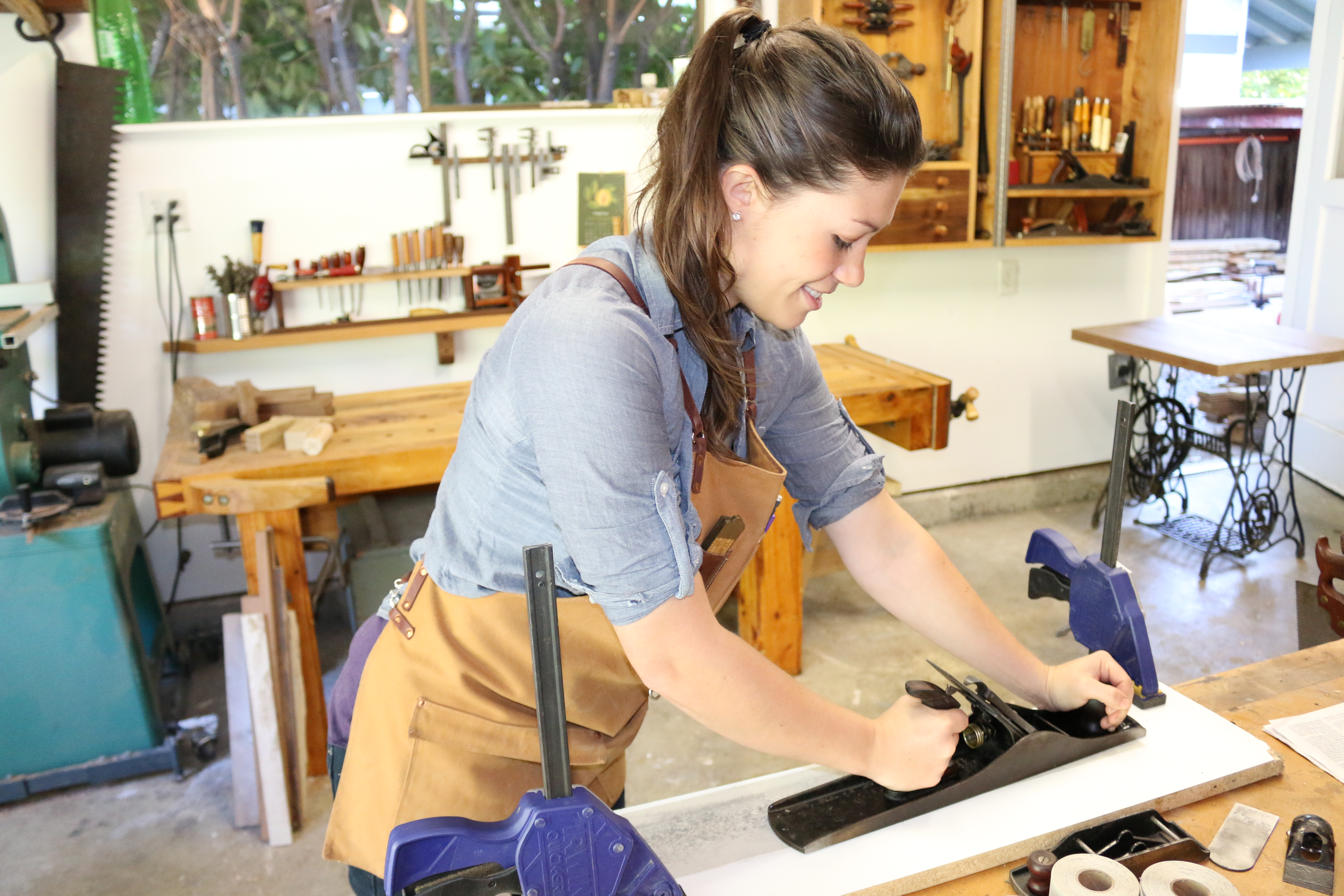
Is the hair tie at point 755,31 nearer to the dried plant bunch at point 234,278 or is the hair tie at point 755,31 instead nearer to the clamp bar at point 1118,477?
the clamp bar at point 1118,477

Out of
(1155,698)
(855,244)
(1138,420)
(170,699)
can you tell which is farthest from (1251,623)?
(170,699)

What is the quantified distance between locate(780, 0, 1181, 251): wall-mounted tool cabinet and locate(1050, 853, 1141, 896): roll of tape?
2577mm

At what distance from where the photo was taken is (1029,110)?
3590 mm

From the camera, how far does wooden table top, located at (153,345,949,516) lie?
234cm

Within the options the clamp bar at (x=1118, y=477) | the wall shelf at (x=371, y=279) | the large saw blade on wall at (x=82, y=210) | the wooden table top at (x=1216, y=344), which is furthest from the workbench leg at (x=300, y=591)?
the wooden table top at (x=1216, y=344)

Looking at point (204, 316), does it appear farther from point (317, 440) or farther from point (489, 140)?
point (489, 140)

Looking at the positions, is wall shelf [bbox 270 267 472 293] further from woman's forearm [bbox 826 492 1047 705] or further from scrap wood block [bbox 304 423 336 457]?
woman's forearm [bbox 826 492 1047 705]

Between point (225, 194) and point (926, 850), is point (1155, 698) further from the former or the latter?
point (225, 194)

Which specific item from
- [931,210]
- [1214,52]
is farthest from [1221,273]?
[931,210]

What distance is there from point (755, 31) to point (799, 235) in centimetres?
21

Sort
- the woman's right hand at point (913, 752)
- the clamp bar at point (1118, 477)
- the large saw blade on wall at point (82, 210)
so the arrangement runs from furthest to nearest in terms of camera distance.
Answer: the large saw blade on wall at point (82, 210), the clamp bar at point (1118, 477), the woman's right hand at point (913, 752)

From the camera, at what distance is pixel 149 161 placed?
9.68ft

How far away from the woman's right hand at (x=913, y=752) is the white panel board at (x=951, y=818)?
64 millimetres

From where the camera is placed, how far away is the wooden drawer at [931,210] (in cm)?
331
